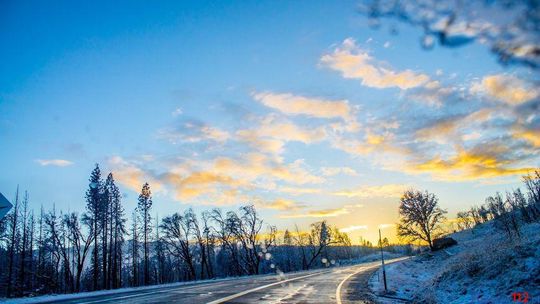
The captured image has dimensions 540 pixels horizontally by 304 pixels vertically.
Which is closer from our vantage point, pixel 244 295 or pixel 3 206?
pixel 3 206

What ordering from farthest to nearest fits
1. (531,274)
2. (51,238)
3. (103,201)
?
(51,238), (103,201), (531,274)

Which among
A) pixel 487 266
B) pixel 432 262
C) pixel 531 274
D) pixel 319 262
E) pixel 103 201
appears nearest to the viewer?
pixel 531 274

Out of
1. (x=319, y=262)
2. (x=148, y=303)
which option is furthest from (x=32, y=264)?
(x=319, y=262)

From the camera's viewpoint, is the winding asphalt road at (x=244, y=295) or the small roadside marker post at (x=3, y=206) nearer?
the small roadside marker post at (x=3, y=206)

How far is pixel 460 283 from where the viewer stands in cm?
1180

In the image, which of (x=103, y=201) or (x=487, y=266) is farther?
(x=103, y=201)

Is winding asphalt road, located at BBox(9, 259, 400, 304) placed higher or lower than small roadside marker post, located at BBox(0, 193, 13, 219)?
lower

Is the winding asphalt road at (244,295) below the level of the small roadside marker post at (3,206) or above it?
below

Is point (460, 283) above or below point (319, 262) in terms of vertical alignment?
above

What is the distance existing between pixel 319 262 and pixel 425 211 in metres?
108

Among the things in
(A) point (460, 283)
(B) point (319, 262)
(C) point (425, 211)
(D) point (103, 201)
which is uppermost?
(D) point (103, 201)

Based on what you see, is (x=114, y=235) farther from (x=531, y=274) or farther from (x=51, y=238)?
(x=531, y=274)

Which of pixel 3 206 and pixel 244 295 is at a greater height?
pixel 3 206

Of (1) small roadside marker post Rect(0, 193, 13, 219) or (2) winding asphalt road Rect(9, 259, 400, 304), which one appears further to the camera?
(2) winding asphalt road Rect(9, 259, 400, 304)
